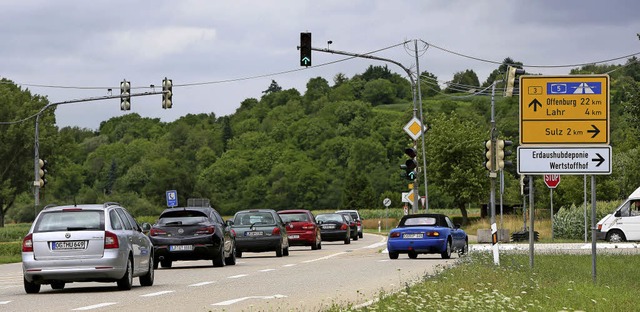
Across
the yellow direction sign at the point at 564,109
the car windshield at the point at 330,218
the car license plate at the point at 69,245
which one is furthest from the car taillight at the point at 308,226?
the car license plate at the point at 69,245

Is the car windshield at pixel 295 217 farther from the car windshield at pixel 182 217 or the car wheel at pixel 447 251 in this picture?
the car windshield at pixel 182 217

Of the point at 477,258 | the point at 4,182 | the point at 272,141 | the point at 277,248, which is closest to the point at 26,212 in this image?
the point at 4,182

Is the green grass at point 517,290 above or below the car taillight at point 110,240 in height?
below

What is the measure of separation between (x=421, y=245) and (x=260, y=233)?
6255 millimetres

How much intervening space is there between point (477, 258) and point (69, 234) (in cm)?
942

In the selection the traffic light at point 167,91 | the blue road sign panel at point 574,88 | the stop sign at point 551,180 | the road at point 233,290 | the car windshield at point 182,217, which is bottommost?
the road at point 233,290

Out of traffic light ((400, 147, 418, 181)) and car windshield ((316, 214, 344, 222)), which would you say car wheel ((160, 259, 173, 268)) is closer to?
traffic light ((400, 147, 418, 181))

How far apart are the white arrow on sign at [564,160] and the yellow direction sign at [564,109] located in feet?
0.49

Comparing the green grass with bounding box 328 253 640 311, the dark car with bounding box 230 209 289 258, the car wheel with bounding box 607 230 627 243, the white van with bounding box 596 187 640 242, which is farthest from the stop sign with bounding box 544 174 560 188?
the green grass with bounding box 328 253 640 311

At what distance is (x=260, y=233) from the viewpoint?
3875cm

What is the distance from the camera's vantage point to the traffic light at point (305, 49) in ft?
137

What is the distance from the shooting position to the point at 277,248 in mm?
38812

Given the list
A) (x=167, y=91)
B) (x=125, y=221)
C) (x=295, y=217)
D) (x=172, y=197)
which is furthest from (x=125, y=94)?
(x=125, y=221)

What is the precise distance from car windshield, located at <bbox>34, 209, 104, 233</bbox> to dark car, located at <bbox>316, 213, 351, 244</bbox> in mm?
35200
